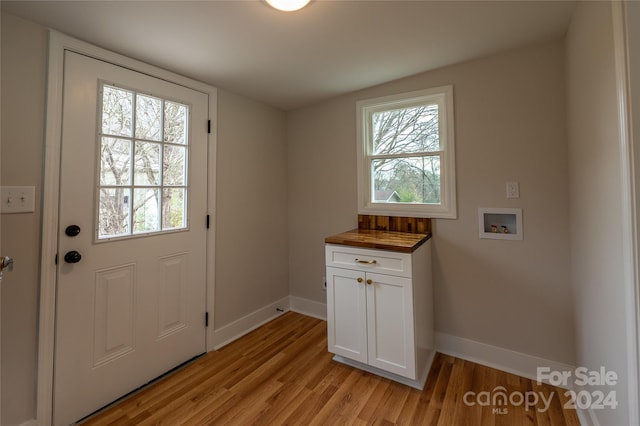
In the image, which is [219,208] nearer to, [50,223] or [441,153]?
[50,223]

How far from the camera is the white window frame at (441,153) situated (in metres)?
2.10

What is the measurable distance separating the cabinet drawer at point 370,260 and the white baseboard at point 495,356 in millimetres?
851

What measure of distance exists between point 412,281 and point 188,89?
2096 mm

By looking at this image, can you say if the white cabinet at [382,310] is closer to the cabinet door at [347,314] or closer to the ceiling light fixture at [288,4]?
the cabinet door at [347,314]

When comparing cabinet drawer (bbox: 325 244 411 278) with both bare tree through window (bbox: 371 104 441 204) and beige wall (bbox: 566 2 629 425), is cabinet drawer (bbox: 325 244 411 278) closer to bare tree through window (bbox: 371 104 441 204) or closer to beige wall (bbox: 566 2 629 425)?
bare tree through window (bbox: 371 104 441 204)

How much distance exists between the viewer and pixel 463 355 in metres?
2.09

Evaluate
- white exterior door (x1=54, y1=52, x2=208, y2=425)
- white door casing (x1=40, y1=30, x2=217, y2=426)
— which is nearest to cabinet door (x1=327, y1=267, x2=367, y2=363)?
white exterior door (x1=54, y1=52, x2=208, y2=425)

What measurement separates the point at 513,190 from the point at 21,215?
2862mm

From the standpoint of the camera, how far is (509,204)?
1.91 m

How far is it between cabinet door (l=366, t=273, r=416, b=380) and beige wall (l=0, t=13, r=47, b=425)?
6.16 ft

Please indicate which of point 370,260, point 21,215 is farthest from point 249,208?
point 21,215

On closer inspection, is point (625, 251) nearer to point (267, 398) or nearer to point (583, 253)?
point (583, 253)

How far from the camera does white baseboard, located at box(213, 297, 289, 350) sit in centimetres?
232

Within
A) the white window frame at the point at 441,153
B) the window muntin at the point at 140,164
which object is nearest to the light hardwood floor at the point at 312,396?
the window muntin at the point at 140,164
